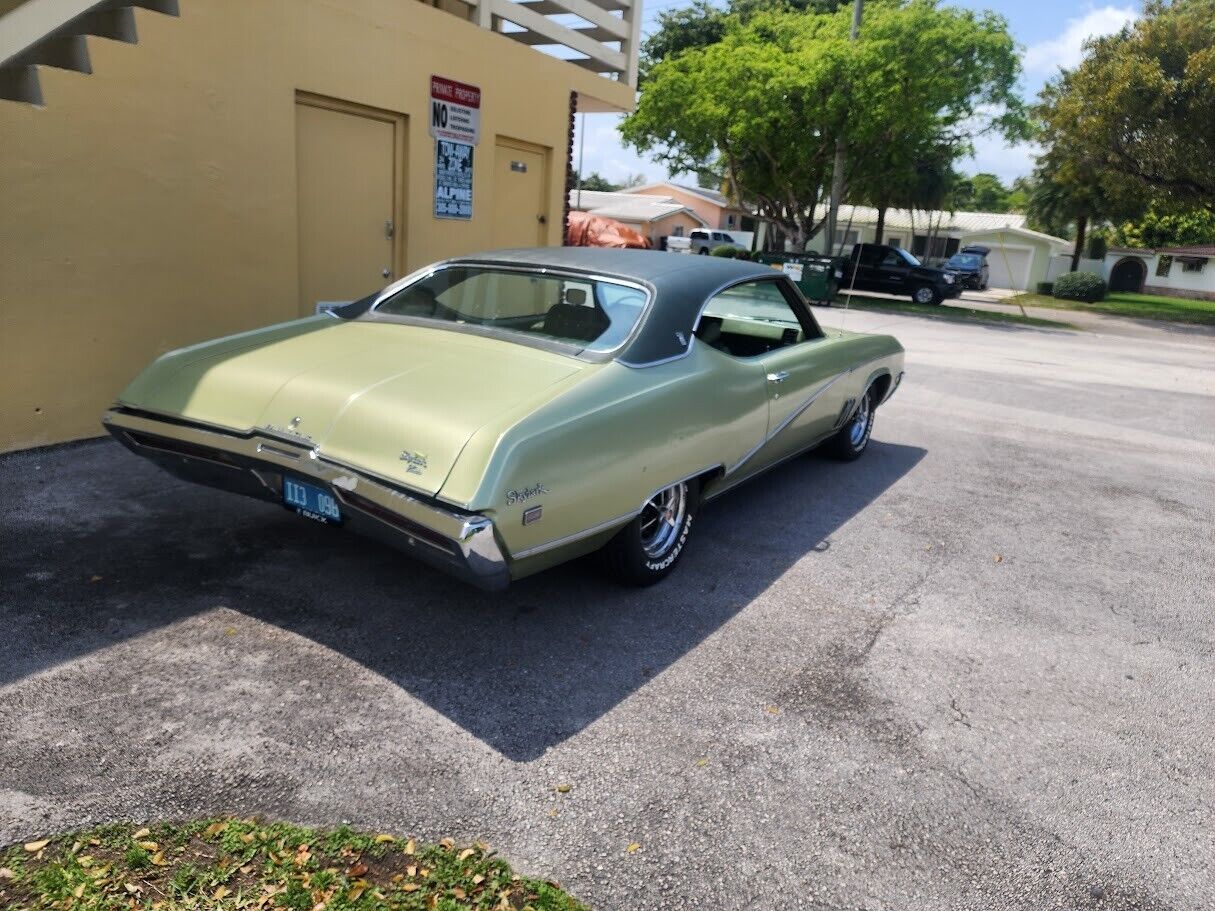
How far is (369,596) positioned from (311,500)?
692mm

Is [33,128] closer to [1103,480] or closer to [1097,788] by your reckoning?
[1097,788]

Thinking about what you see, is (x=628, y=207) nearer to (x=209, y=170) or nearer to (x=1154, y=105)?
(x=1154, y=105)

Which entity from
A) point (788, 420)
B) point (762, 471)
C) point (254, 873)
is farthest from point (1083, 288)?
point (254, 873)

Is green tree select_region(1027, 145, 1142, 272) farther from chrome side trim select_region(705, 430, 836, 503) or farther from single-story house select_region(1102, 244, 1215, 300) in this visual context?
chrome side trim select_region(705, 430, 836, 503)

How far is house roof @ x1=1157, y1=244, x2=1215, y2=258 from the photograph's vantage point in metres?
42.5

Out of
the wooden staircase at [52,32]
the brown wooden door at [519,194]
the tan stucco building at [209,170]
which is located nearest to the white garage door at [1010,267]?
the brown wooden door at [519,194]

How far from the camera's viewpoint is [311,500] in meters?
3.38

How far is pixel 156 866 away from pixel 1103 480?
6.53 meters

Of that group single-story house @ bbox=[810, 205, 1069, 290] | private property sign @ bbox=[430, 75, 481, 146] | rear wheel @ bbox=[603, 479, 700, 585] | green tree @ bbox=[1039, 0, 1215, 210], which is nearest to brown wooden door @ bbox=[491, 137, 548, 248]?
private property sign @ bbox=[430, 75, 481, 146]

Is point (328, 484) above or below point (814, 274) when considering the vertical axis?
below

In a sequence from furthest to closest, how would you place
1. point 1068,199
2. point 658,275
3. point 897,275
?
point 1068,199 → point 897,275 → point 658,275

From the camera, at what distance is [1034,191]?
44656mm

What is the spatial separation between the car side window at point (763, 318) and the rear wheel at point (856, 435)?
96cm

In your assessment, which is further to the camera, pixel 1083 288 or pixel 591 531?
pixel 1083 288
